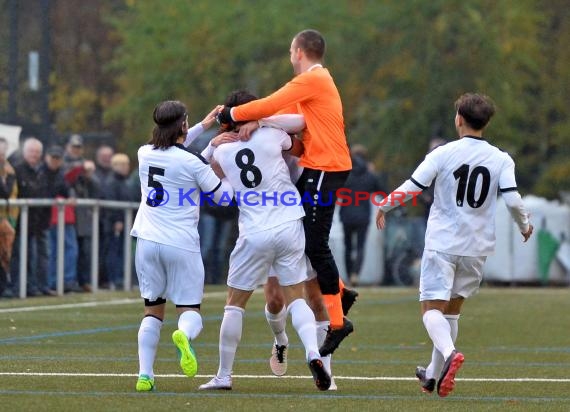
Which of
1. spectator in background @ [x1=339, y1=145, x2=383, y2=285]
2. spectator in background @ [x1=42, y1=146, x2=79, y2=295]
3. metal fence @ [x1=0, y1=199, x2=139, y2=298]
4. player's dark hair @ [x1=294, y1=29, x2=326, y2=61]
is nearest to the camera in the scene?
player's dark hair @ [x1=294, y1=29, x2=326, y2=61]

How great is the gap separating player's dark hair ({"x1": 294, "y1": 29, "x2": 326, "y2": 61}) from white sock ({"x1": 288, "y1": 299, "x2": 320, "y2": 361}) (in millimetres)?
1719

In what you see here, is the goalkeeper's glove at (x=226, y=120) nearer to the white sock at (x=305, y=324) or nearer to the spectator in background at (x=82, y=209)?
the white sock at (x=305, y=324)

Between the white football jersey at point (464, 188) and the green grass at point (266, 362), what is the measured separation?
0.97 m

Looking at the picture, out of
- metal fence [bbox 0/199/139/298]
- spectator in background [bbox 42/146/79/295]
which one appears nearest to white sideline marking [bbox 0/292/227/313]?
metal fence [bbox 0/199/139/298]

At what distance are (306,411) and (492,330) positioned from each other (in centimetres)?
754

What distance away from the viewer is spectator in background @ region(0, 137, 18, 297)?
20094mm

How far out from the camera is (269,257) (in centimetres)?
1045

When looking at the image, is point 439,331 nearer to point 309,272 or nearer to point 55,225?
point 309,272

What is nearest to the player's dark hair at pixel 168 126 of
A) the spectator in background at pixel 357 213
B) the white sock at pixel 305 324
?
the white sock at pixel 305 324

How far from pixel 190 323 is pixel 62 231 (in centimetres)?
1144

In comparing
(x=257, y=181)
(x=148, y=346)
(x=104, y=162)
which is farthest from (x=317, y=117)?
(x=104, y=162)

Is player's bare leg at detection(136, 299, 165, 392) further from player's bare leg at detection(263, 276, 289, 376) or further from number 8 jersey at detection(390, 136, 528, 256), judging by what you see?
number 8 jersey at detection(390, 136, 528, 256)

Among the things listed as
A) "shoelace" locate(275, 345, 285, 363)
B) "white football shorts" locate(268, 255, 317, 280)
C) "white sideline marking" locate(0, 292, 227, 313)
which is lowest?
"white sideline marking" locate(0, 292, 227, 313)

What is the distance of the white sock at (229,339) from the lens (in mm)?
10422
